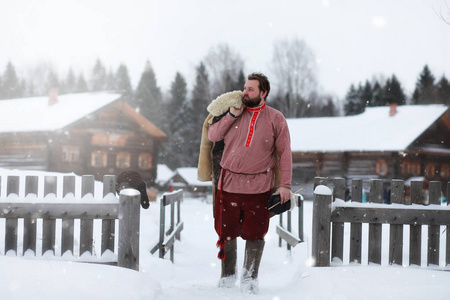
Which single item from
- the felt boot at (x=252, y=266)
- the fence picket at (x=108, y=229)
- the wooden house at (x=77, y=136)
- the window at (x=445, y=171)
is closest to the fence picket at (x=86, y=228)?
the fence picket at (x=108, y=229)

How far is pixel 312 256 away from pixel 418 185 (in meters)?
1.31

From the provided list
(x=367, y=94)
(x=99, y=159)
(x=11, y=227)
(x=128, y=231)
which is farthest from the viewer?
(x=367, y=94)

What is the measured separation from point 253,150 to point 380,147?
2273 centimetres

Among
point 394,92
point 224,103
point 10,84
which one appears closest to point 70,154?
point 224,103

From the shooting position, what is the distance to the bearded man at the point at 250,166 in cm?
352

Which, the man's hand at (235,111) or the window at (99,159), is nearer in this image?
the man's hand at (235,111)

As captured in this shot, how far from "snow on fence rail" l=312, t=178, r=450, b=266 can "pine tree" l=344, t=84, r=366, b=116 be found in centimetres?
4809

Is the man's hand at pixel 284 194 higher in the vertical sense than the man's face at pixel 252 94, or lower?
lower

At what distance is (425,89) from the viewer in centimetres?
5200

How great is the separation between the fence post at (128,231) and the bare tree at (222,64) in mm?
33842

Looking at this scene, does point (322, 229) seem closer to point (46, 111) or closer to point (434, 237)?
point (434, 237)

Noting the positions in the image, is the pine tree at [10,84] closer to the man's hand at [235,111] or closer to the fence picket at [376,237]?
the man's hand at [235,111]

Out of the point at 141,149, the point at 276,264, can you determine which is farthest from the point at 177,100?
the point at 276,264

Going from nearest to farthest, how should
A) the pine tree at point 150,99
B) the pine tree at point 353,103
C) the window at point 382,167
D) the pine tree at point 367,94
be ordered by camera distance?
the window at point 382,167 → the pine tree at point 367,94 → the pine tree at point 150,99 → the pine tree at point 353,103
